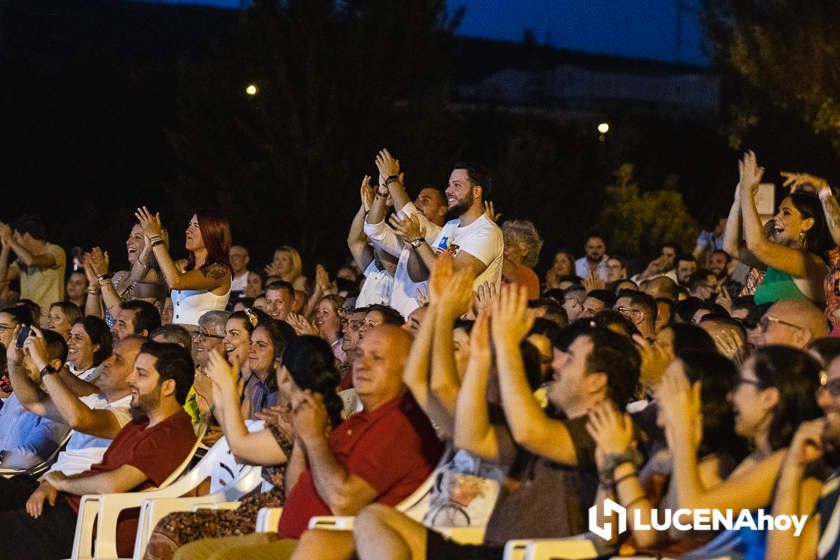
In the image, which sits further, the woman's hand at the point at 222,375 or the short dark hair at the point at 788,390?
the woman's hand at the point at 222,375

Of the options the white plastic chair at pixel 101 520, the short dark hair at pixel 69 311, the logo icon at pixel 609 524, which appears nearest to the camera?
the logo icon at pixel 609 524

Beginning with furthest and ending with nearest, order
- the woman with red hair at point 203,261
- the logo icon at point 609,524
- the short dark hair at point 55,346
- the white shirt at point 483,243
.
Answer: the woman with red hair at point 203,261
the short dark hair at point 55,346
the white shirt at point 483,243
the logo icon at point 609,524

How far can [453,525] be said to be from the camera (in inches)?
216

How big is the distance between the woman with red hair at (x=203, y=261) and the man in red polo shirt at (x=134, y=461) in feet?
7.70

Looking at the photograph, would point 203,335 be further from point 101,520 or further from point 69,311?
point 101,520

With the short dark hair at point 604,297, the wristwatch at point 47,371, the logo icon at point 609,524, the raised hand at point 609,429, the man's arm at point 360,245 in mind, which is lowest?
the logo icon at point 609,524

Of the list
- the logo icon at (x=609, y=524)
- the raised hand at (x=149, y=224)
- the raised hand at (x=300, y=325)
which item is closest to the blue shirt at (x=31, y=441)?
the raised hand at (x=300, y=325)

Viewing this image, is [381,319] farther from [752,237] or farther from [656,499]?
[656,499]

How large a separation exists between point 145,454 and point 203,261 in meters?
2.93

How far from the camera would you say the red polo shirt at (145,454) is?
7.14 m

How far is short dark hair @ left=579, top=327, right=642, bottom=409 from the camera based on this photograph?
522 cm

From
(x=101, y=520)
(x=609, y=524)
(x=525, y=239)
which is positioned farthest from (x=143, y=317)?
(x=609, y=524)

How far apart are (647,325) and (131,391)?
10.1 ft

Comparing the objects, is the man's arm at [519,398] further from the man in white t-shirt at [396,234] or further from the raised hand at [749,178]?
the man in white t-shirt at [396,234]
